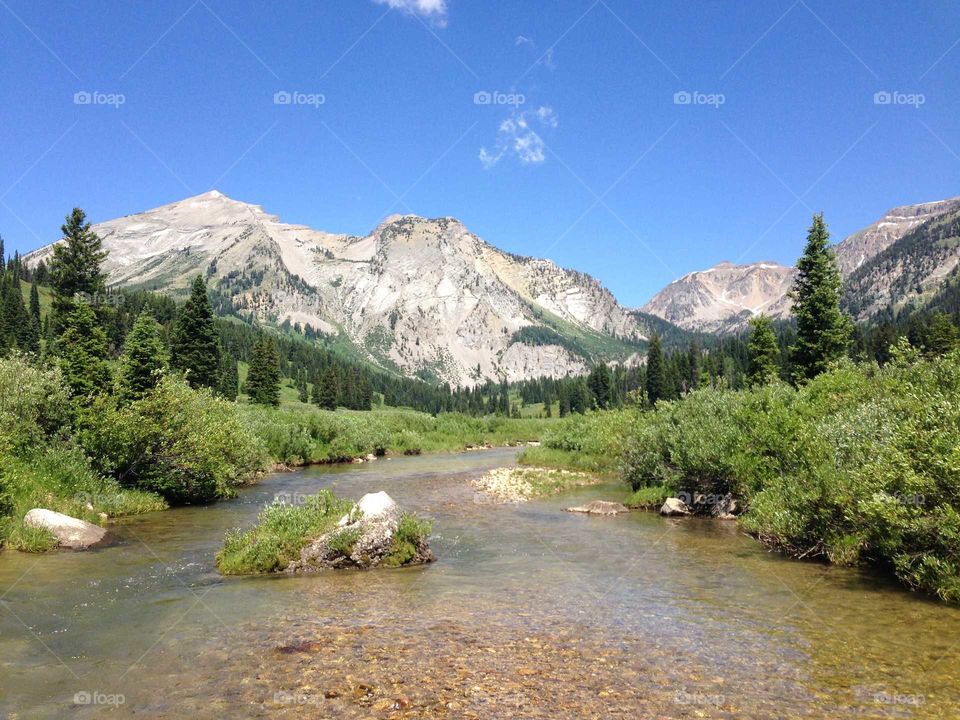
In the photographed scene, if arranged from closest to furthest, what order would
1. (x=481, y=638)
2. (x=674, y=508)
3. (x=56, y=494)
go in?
(x=481, y=638) → (x=56, y=494) → (x=674, y=508)

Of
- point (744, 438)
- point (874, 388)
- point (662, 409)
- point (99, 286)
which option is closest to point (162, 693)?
point (744, 438)

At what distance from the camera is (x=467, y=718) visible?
990 centimetres

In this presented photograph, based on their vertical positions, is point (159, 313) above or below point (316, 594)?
above

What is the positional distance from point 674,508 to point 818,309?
3636cm

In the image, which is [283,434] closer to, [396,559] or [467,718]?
[396,559]

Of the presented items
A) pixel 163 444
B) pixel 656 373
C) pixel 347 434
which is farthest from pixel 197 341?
pixel 656 373

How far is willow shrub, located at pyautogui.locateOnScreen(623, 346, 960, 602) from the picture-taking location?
50.4 feet

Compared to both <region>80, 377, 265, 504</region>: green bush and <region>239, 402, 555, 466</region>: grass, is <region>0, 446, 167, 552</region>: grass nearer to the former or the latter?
<region>80, 377, 265, 504</region>: green bush

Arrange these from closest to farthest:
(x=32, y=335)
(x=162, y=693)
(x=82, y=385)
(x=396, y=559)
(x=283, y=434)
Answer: (x=162, y=693) < (x=396, y=559) < (x=82, y=385) < (x=283, y=434) < (x=32, y=335)

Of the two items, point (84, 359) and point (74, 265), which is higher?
point (74, 265)

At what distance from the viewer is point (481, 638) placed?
1372cm

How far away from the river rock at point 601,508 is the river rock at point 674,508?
2.23 m

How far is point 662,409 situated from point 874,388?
12.6 metres

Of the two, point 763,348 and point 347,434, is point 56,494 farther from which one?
point 763,348
